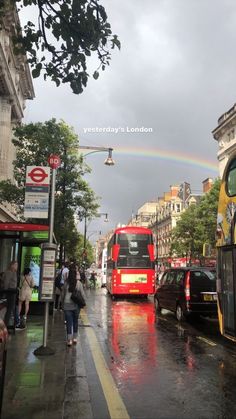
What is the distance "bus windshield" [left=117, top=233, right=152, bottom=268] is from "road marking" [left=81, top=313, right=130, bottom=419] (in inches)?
576

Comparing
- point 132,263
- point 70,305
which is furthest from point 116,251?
point 70,305

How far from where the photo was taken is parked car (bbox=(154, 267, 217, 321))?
1416cm

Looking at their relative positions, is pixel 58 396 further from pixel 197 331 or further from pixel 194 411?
pixel 197 331

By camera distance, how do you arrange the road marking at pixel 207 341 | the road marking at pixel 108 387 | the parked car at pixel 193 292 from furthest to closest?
the parked car at pixel 193 292 < the road marking at pixel 207 341 < the road marking at pixel 108 387

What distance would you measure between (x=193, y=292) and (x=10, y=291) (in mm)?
5997

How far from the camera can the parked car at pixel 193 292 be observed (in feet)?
46.4

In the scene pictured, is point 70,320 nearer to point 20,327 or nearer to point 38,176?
point 20,327

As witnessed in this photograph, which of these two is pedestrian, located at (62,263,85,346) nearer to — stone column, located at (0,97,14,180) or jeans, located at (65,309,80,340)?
jeans, located at (65,309,80,340)

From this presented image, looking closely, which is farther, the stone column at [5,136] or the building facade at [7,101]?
the stone column at [5,136]

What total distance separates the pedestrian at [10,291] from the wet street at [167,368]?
6.01 feet

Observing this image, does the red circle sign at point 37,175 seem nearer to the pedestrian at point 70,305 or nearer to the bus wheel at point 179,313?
the pedestrian at point 70,305

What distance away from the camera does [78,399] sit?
595 centimetres

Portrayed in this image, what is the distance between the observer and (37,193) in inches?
361

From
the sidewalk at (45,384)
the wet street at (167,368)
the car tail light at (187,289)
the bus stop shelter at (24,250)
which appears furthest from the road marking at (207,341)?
the bus stop shelter at (24,250)
